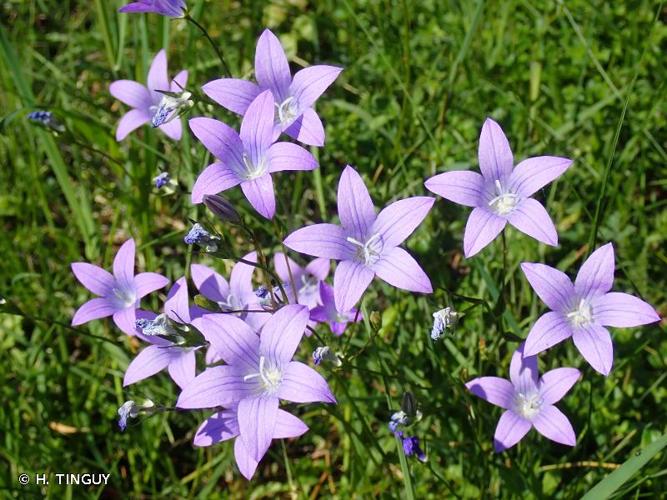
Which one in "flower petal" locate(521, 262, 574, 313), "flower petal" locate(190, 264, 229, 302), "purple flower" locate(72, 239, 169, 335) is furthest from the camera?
"flower petal" locate(190, 264, 229, 302)

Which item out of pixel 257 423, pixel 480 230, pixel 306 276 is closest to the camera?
pixel 257 423

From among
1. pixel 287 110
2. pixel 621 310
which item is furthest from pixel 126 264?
pixel 621 310

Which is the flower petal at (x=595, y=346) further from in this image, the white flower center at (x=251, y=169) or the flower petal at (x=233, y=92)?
the flower petal at (x=233, y=92)

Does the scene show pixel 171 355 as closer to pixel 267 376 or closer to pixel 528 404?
pixel 267 376

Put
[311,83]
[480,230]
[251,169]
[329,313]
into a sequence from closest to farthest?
1. [480,230]
2. [251,169]
3. [311,83]
4. [329,313]

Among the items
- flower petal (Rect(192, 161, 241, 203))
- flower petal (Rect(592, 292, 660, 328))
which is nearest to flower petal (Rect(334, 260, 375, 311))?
flower petal (Rect(192, 161, 241, 203))

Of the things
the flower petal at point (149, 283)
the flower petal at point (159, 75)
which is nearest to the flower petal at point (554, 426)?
the flower petal at point (149, 283)

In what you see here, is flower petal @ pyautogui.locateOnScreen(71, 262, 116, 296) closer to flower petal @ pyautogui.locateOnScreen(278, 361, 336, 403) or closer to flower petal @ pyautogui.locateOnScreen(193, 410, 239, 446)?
flower petal @ pyautogui.locateOnScreen(193, 410, 239, 446)
